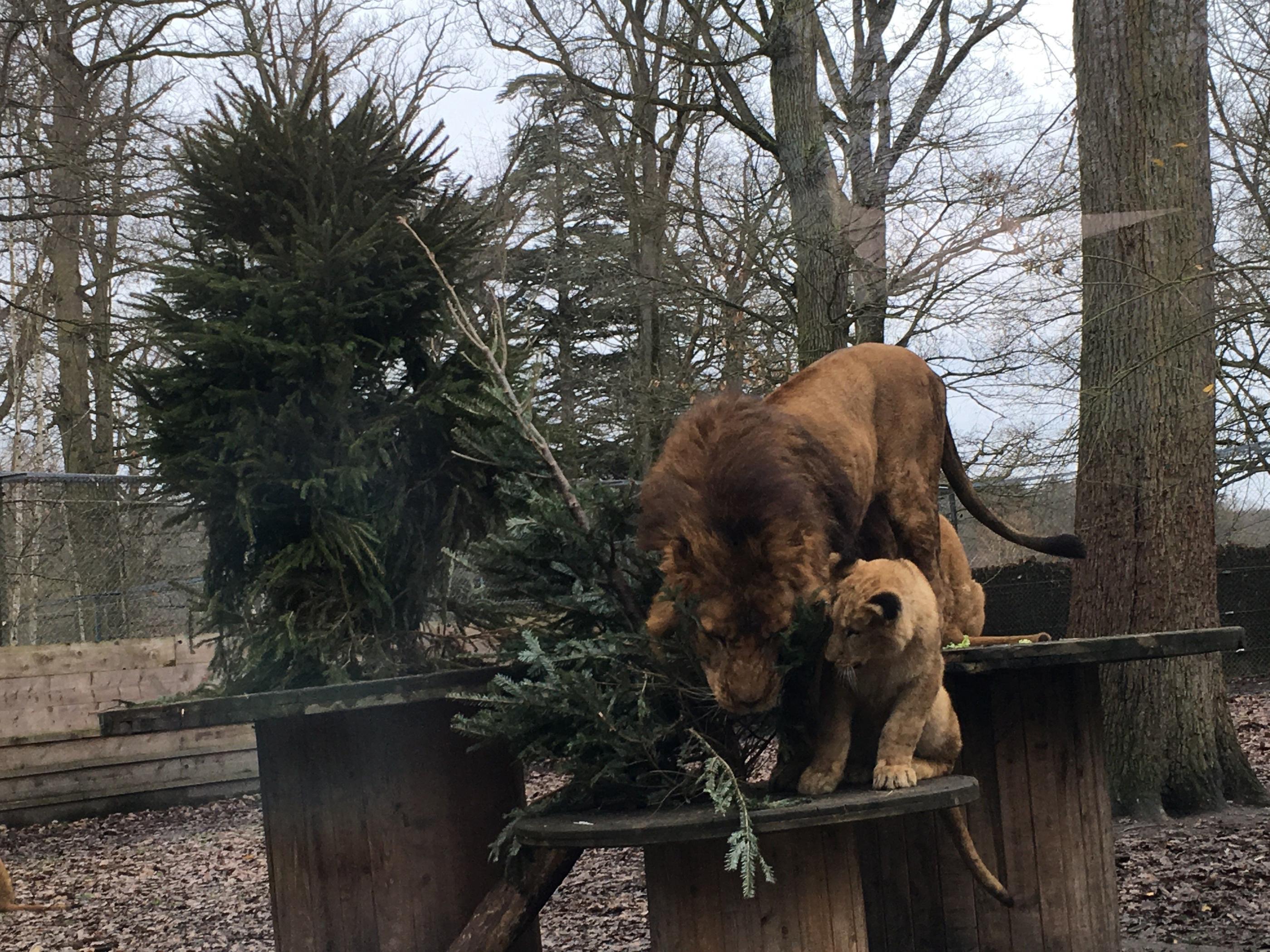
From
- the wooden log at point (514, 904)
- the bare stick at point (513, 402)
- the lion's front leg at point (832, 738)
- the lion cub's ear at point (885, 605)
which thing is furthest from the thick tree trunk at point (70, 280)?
the lion cub's ear at point (885, 605)

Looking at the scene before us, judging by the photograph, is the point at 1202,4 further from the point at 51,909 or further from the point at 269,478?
the point at 51,909

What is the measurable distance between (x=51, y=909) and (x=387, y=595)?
15.0ft

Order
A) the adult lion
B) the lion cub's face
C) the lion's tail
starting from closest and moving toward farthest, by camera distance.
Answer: the lion cub's face → the adult lion → the lion's tail

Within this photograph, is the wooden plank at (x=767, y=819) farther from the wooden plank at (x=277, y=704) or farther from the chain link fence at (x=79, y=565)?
the chain link fence at (x=79, y=565)

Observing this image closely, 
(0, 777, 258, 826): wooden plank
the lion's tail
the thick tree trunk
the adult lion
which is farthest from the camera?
the thick tree trunk

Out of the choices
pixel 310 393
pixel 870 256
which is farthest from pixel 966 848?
pixel 870 256

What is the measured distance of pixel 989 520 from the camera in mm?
5215

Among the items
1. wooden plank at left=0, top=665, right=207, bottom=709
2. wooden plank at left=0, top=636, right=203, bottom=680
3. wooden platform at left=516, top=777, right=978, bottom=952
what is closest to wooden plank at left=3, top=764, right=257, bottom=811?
wooden plank at left=0, top=665, right=207, bottom=709

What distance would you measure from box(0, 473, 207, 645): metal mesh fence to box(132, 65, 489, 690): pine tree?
7053mm

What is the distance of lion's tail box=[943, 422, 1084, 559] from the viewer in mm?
4863

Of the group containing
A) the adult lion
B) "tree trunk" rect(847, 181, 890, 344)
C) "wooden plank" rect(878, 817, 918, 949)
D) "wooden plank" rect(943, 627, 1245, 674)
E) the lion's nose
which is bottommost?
"wooden plank" rect(878, 817, 918, 949)

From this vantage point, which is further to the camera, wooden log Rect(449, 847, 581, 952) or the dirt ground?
the dirt ground

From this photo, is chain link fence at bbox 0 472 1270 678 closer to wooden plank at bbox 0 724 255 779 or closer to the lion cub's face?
wooden plank at bbox 0 724 255 779

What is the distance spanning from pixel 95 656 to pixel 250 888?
13.8ft
